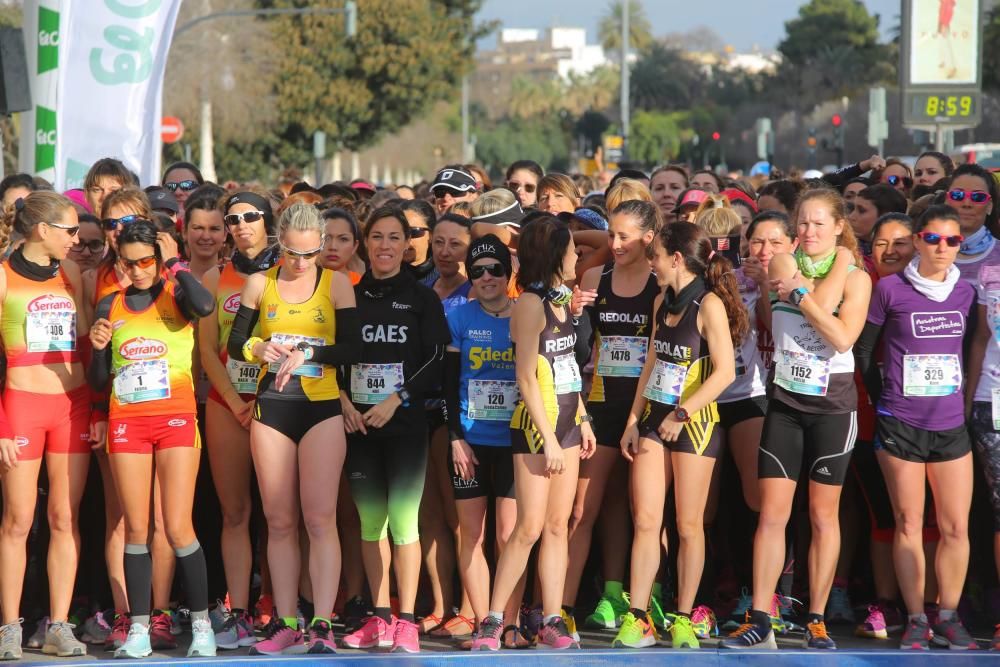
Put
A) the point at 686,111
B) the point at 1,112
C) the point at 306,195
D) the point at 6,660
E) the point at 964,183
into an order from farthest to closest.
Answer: the point at 686,111 < the point at 1,112 < the point at 306,195 < the point at 964,183 < the point at 6,660

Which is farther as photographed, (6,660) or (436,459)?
(436,459)

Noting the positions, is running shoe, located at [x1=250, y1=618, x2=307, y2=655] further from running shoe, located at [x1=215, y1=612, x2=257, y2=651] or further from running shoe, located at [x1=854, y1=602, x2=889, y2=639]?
running shoe, located at [x1=854, y1=602, x2=889, y2=639]

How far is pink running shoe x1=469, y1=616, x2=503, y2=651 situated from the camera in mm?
5984

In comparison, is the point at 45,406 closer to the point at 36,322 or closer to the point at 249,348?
the point at 36,322

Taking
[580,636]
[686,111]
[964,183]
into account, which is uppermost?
[686,111]

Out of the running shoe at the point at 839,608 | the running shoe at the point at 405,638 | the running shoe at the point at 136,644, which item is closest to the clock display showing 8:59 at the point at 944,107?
the running shoe at the point at 839,608

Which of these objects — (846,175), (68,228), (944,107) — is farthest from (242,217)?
(944,107)

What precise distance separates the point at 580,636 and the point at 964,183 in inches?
119

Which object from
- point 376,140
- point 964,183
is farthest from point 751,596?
point 376,140

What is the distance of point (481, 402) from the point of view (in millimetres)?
6152

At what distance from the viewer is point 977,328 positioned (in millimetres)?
6180

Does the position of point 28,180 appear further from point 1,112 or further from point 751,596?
point 751,596

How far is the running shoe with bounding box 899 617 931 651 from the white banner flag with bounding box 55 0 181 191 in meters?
6.78

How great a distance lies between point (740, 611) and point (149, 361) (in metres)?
3.09
